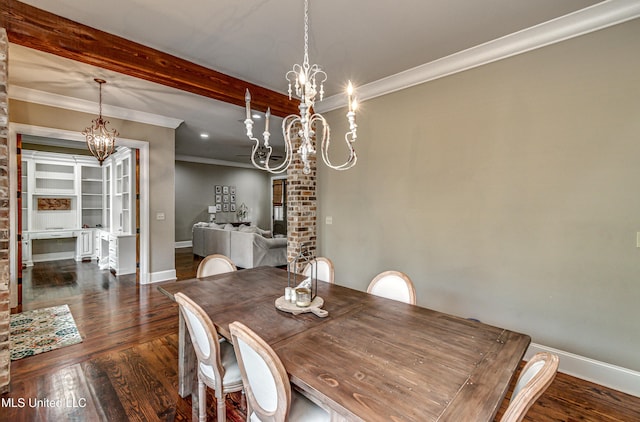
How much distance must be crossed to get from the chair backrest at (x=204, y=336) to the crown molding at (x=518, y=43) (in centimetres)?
303

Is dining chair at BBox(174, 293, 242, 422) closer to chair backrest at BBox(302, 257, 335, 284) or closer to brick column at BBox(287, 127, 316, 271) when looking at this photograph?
chair backrest at BBox(302, 257, 335, 284)

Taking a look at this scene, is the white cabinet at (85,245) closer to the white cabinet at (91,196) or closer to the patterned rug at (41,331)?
the white cabinet at (91,196)

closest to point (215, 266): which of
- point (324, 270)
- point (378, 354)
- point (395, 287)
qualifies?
point (324, 270)

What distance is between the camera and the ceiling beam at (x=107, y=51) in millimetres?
2072

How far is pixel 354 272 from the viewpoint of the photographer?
374 centimetres

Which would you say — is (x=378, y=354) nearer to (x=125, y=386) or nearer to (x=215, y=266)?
(x=215, y=266)

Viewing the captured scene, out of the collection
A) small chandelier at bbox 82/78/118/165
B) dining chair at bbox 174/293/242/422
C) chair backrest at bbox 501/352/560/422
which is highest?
small chandelier at bbox 82/78/118/165

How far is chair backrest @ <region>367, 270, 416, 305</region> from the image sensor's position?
2.00m

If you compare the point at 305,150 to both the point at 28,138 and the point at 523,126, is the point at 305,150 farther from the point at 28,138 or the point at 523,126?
the point at 28,138

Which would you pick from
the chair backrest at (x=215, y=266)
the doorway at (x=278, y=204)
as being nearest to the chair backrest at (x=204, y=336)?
the chair backrest at (x=215, y=266)

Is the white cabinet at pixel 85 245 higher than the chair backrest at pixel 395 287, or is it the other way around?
the chair backrest at pixel 395 287

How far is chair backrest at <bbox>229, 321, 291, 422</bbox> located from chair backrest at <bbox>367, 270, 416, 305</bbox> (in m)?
1.18

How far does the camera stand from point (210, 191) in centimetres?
920

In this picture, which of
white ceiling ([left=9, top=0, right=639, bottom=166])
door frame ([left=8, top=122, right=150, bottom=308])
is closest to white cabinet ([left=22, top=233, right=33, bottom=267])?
door frame ([left=8, top=122, right=150, bottom=308])
